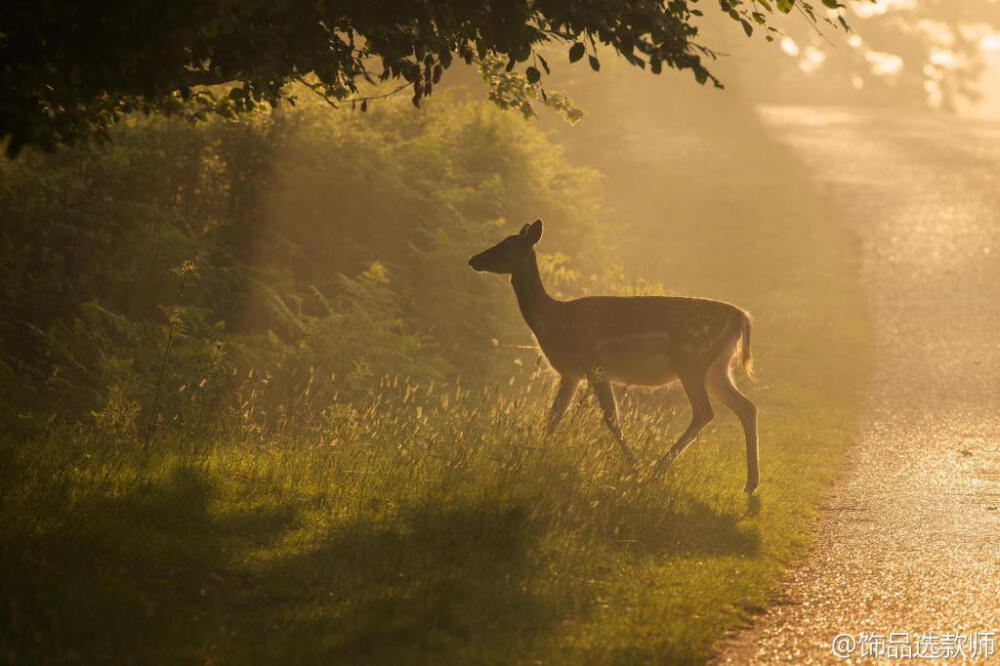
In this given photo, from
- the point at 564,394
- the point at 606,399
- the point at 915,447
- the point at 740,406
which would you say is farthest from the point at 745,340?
the point at 915,447

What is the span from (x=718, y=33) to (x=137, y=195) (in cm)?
2696

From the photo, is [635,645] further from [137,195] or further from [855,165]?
[855,165]

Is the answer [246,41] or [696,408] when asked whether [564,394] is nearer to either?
[696,408]

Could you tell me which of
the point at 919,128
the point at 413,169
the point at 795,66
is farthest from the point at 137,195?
the point at 795,66

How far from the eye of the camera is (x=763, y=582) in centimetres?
786

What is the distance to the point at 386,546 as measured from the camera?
24.6ft

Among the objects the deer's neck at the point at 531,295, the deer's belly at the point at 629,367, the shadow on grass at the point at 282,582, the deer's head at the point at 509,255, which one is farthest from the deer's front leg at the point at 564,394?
the shadow on grass at the point at 282,582

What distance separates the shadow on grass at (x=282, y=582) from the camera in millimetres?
5934

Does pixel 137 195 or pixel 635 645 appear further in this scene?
pixel 137 195

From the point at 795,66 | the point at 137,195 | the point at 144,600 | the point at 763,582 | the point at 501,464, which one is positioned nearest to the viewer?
the point at 144,600

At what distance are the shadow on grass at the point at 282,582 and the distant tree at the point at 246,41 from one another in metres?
2.44

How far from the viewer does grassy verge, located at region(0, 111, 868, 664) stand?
241 inches

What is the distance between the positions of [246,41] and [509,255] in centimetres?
411

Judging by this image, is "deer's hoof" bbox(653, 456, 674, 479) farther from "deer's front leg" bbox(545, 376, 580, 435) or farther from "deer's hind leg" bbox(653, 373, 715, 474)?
"deer's front leg" bbox(545, 376, 580, 435)
